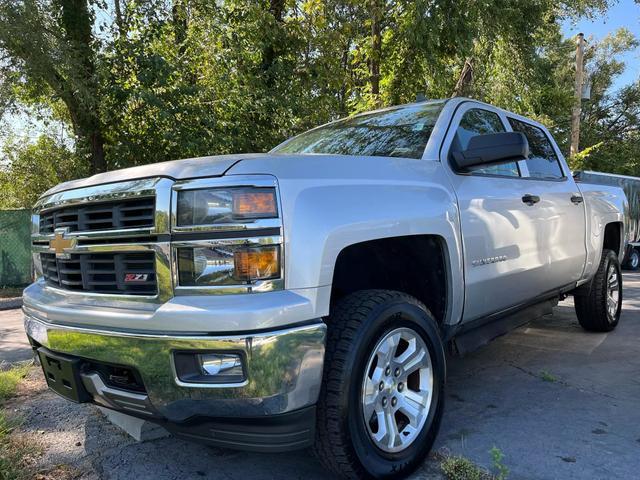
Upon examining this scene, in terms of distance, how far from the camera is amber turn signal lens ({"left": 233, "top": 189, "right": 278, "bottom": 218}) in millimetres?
2076

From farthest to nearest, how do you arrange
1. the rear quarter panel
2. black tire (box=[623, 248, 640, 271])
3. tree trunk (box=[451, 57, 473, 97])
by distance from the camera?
1. black tire (box=[623, 248, 640, 271])
2. tree trunk (box=[451, 57, 473, 97])
3. the rear quarter panel

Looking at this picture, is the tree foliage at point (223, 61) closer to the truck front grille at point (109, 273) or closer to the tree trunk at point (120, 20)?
the tree trunk at point (120, 20)

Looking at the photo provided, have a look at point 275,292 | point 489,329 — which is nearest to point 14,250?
point 489,329

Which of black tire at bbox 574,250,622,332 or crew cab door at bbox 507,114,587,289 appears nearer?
crew cab door at bbox 507,114,587,289

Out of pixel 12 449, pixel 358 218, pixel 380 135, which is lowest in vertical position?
pixel 12 449

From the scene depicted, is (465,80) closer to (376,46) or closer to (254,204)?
(376,46)

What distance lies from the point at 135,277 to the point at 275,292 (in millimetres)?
626

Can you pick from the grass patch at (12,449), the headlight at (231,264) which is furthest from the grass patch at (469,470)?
the grass patch at (12,449)

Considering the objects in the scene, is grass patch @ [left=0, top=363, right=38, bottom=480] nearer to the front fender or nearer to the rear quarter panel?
the front fender

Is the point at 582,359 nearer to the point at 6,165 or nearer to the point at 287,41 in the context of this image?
the point at 287,41

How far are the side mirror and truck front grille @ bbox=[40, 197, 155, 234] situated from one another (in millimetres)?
1848

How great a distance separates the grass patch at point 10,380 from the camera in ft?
12.2

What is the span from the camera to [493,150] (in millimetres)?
3000

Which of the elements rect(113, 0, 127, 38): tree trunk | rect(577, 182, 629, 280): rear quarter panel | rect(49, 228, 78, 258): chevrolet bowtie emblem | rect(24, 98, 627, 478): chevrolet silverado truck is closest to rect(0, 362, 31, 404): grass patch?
rect(24, 98, 627, 478): chevrolet silverado truck
